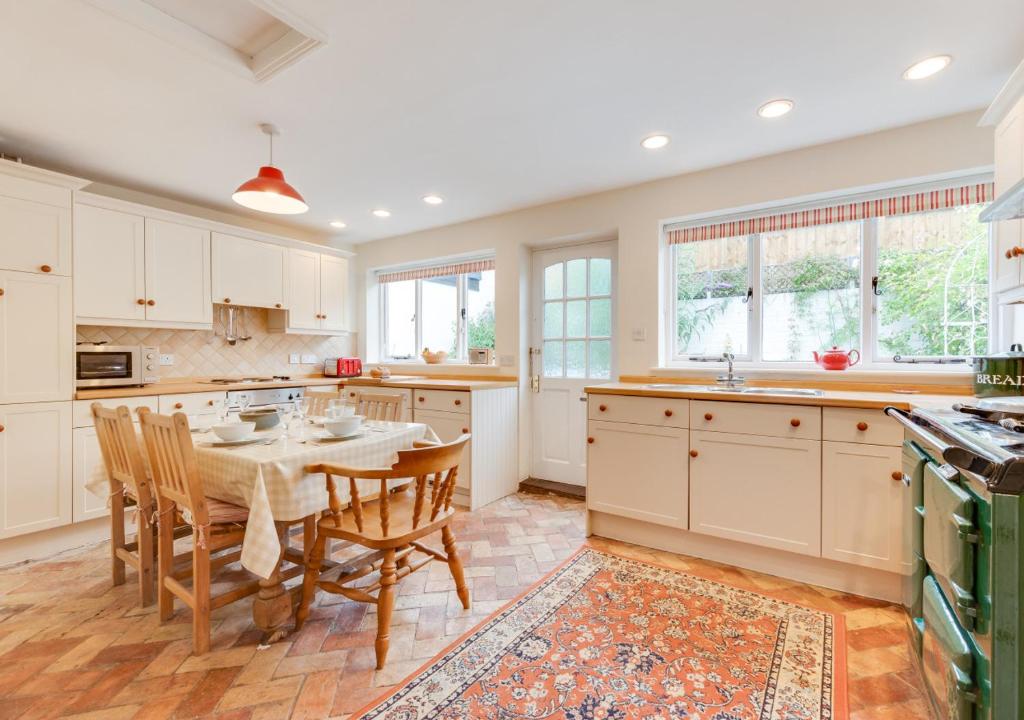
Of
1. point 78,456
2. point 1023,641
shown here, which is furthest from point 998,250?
point 78,456

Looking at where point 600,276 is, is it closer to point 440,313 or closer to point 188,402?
point 440,313

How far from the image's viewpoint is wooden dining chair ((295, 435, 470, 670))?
1655 mm

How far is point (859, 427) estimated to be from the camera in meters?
2.07

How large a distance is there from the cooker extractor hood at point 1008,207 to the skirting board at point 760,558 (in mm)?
1337

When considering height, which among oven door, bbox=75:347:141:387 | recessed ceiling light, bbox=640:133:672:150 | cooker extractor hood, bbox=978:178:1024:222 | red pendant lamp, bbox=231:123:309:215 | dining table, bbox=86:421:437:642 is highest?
recessed ceiling light, bbox=640:133:672:150

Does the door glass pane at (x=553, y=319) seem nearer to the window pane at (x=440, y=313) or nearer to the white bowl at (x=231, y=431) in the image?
the window pane at (x=440, y=313)

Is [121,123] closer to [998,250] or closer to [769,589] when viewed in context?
[769,589]

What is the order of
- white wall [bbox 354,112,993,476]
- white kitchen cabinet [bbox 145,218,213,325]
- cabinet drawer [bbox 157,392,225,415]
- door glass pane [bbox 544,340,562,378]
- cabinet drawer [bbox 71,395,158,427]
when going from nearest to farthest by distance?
white wall [bbox 354,112,993,476]
cabinet drawer [bbox 71,395,158,427]
cabinet drawer [bbox 157,392,225,415]
white kitchen cabinet [bbox 145,218,213,325]
door glass pane [bbox 544,340,562,378]

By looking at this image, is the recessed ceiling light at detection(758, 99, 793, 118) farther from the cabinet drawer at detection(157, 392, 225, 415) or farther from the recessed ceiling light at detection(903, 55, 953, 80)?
the cabinet drawer at detection(157, 392, 225, 415)

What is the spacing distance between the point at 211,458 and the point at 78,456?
5.65 feet

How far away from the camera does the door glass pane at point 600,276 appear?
3.73 metres

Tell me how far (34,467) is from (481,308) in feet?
10.6

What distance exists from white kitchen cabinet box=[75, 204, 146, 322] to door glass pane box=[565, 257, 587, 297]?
10.5 ft

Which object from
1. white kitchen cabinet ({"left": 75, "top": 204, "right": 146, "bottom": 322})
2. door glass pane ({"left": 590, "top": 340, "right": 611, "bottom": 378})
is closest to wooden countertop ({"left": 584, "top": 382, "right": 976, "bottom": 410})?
door glass pane ({"left": 590, "top": 340, "right": 611, "bottom": 378})
